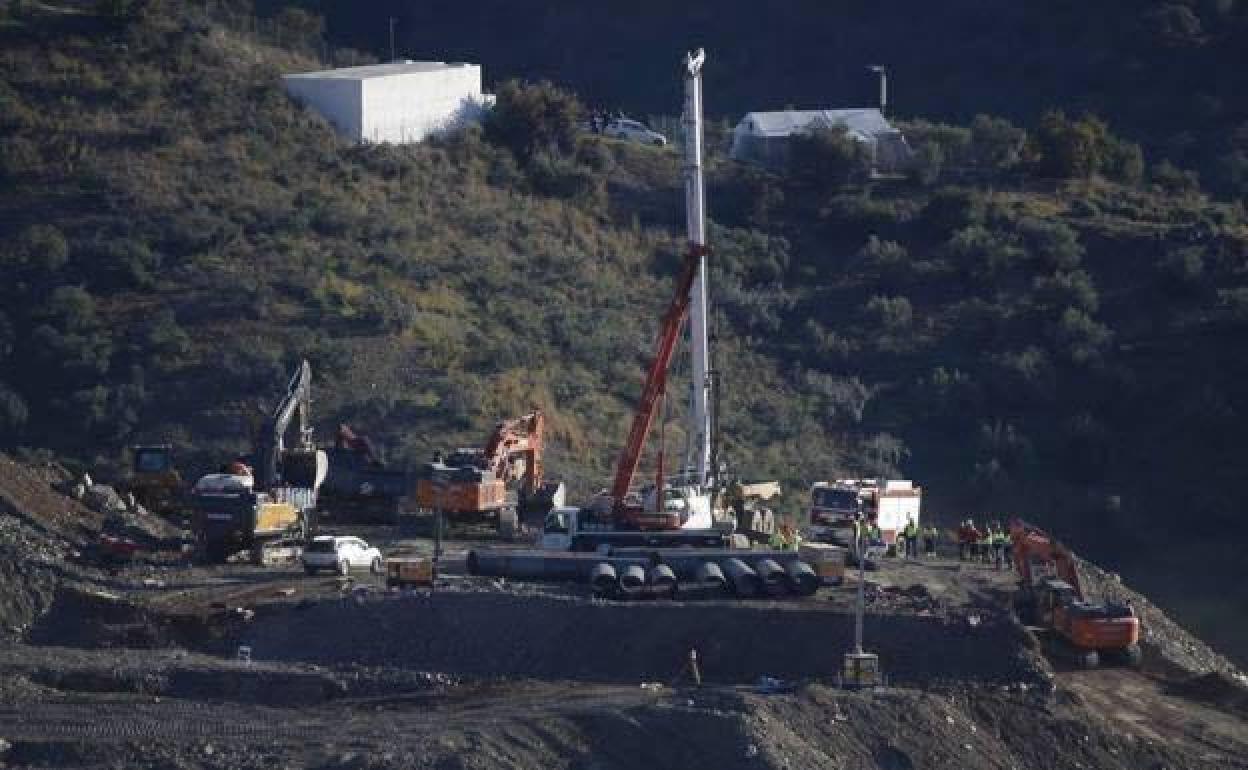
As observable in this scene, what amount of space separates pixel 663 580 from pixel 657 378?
7.81 metres

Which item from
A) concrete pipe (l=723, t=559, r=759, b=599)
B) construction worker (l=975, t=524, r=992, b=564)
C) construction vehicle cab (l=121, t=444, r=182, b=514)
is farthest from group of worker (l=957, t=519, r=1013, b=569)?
construction vehicle cab (l=121, t=444, r=182, b=514)

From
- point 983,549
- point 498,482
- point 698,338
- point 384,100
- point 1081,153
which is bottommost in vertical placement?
point 983,549

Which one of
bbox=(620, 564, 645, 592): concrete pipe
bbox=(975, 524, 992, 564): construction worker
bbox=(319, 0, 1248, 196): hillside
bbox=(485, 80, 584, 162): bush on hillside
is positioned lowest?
bbox=(975, 524, 992, 564): construction worker

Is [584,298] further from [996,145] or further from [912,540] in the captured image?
[996,145]

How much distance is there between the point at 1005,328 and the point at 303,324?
19.3 m

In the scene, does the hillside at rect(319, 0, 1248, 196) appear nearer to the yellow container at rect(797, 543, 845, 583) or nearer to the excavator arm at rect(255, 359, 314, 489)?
the excavator arm at rect(255, 359, 314, 489)

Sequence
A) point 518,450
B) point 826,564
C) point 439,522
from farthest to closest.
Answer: point 518,450
point 439,522
point 826,564

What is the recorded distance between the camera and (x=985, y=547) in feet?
193

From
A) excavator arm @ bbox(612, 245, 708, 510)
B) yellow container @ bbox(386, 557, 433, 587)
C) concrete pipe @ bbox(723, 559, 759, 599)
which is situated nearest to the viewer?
concrete pipe @ bbox(723, 559, 759, 599)

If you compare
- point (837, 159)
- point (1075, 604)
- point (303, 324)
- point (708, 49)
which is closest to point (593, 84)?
point (708, 49)

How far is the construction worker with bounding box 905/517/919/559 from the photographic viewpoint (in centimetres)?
5884

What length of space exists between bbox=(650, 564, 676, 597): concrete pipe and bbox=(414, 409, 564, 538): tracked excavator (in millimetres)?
7710

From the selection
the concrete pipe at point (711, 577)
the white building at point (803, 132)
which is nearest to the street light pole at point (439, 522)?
the concrete pipe at point (711, 577)

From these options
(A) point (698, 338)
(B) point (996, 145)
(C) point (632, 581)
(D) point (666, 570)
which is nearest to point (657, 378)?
(A) point (698, 338)
